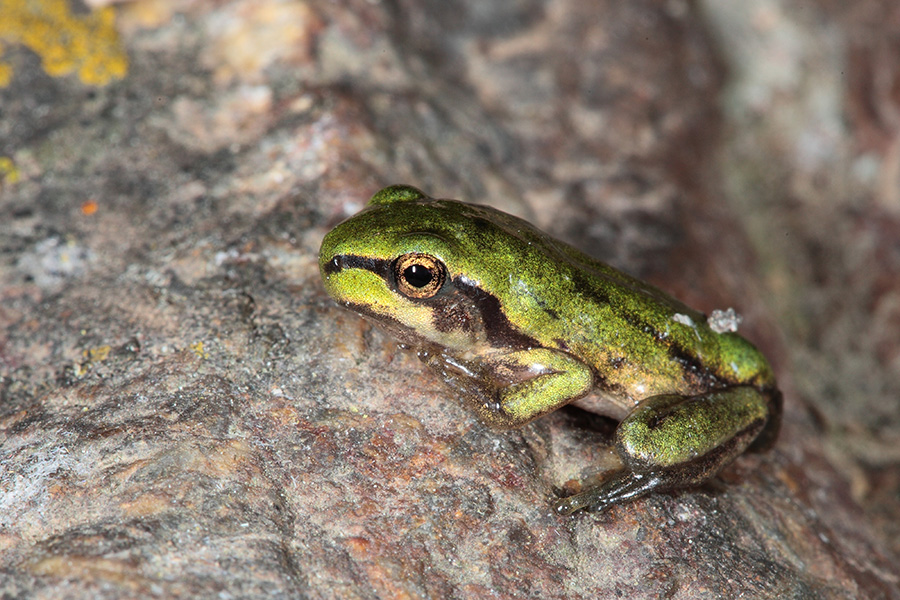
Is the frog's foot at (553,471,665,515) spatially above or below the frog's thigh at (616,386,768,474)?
below

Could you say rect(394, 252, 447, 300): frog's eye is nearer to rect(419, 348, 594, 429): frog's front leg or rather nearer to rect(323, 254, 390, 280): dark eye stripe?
rect(323, 254, 390, 280): dark eye stripe

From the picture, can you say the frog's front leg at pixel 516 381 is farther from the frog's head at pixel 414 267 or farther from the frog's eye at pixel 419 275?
the frog's eye at pixel 419 275

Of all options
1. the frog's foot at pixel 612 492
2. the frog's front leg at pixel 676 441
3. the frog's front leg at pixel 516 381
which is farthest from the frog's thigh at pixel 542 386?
the frog's foot at pixel 612 492

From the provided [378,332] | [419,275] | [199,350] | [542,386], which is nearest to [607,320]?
[542,386]

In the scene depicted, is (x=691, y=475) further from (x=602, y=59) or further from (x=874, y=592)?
(x=602, y=59)

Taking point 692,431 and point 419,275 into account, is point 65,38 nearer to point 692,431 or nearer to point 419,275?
point 419,275

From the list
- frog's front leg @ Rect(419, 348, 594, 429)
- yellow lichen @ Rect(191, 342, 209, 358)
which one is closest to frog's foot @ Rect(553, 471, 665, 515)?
frog's front leg @ Rect(419, 348, 594, 429)

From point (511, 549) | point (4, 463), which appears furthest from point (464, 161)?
point (4, 463)
